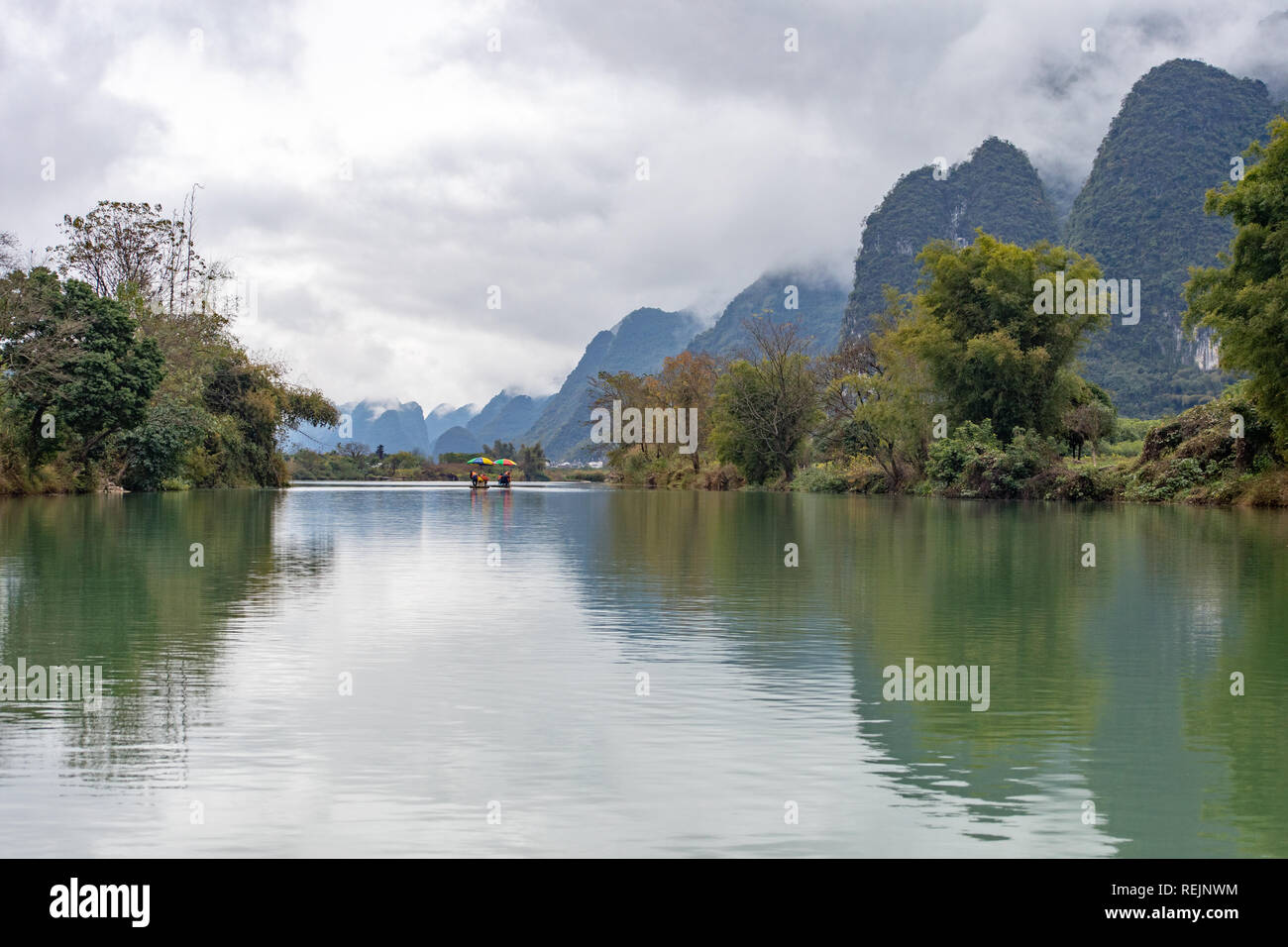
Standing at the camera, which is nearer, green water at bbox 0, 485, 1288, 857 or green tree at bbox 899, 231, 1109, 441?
green water at bbox 0, 485, 1288, 857

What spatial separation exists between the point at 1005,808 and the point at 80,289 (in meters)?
41.5

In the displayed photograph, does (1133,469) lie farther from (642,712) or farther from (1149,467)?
(642,712)

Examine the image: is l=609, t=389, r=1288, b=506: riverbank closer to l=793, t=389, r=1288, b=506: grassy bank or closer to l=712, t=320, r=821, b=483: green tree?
l=793, t=389, r=1288, b=506: grassy bank

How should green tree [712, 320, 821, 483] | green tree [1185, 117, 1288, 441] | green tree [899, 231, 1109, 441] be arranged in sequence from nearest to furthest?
green tree [1185, 117, 1288, 441] < green tree [899, 231, 1109, 441] < green tree [712, 320, 821, 483]

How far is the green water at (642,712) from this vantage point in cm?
500

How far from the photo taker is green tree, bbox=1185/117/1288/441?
94.8 feet

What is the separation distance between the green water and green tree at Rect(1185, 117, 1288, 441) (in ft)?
48.7

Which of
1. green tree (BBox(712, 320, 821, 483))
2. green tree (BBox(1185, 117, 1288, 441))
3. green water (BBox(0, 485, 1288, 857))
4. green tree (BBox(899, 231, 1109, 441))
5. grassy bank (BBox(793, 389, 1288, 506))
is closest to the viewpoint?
green water (BBox(0, 485, 1288, 857))

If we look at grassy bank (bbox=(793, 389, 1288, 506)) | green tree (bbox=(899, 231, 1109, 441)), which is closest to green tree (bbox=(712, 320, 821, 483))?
grassy bank (bbox=(793, 389, 1288, 506))

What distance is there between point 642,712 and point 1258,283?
2801 centimetres

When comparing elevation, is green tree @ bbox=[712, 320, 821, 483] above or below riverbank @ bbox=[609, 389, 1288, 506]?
above

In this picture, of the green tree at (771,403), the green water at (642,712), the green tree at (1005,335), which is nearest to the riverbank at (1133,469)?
the green tree at (1005,335)

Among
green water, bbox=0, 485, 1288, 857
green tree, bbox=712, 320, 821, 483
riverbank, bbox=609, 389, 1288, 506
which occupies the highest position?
green tree, bbox=712, 320, 821, 483

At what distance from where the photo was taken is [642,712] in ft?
23.6
